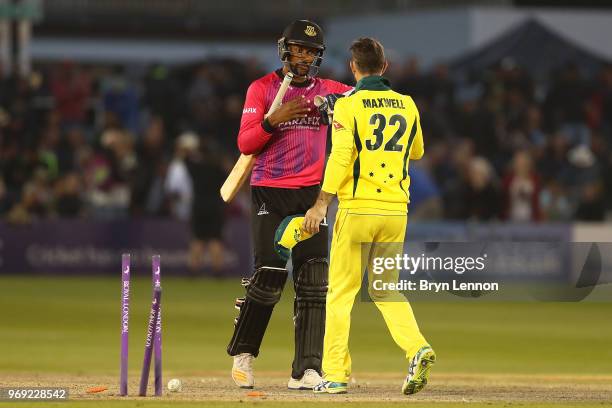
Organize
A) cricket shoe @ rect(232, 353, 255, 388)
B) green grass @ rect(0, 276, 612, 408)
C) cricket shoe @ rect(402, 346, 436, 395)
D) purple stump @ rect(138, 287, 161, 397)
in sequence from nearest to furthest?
purple stump @ rect(138, 287, 161, 397)
cricket shoe @ rect(402, 346, 436, 395)
cricket shoe @ rect(232, 353, 255, 388)
green grass @ rect(0, 276, 612, 408)

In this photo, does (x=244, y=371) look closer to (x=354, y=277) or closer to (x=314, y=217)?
(x=354, y=277)

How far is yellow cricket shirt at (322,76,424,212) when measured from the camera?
34.0 feet

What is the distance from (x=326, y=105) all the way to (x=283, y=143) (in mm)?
606

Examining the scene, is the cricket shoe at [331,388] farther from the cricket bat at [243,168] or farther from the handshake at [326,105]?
the handshake at [326,105]

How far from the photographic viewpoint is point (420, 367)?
33.7 feet

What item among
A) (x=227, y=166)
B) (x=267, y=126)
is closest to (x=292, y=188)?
(x=267, y=126)

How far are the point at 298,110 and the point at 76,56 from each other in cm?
2587

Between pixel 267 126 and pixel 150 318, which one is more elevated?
pixel 267 126

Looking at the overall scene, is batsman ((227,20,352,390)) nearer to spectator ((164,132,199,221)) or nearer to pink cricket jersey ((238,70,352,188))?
pink cricket jersey ((238,70,352,188))

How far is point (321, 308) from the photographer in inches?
444

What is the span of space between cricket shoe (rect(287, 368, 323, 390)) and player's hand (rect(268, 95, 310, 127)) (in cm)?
175

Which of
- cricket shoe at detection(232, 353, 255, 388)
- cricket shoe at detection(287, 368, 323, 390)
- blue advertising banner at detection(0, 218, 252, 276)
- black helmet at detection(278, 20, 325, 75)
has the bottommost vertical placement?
cricket shoe at detection(287, 368, 323, 390)

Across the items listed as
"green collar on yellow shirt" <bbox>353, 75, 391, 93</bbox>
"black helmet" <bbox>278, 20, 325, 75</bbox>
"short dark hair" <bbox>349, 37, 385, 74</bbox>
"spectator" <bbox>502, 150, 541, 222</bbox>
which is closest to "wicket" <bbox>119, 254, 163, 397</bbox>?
"green collar on yellow shirt" <bbox>353, 75, 391, 93</bbox>

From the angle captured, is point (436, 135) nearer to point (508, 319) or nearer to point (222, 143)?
point (222, 143)
